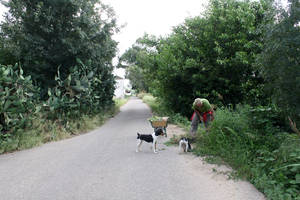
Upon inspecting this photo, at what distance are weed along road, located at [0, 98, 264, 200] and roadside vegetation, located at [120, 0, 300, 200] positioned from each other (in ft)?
2.12

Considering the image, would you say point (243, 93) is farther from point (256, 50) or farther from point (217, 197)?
point (217, 197)

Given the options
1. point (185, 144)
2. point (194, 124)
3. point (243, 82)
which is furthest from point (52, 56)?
point (243, 82)

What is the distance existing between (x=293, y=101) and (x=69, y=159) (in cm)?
628

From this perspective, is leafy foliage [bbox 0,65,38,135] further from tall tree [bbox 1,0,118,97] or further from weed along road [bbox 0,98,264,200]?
tall tree [bbox 1,0,118,97]

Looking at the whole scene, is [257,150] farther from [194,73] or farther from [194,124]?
[194,73]

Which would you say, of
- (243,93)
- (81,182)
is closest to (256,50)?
(243,93)

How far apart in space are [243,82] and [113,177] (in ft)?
30.6

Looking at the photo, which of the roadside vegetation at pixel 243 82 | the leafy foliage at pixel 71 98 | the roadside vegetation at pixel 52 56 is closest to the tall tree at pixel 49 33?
the roadside vegetation at pixel 52 56

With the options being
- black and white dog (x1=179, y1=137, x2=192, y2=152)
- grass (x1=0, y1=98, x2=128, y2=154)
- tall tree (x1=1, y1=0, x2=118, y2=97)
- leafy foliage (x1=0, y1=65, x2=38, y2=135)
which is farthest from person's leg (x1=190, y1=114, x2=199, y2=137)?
tall tree (x1=1, y1=0, x2=118, y2=97)

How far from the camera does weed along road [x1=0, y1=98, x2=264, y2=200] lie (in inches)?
174

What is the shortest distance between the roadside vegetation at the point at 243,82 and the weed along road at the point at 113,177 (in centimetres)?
65

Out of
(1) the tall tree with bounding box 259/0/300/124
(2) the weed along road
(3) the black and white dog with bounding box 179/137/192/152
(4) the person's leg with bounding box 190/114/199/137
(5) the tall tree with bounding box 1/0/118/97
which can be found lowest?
(2) the weed along road

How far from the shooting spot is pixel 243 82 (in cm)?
1220

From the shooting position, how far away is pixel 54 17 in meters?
11.9
